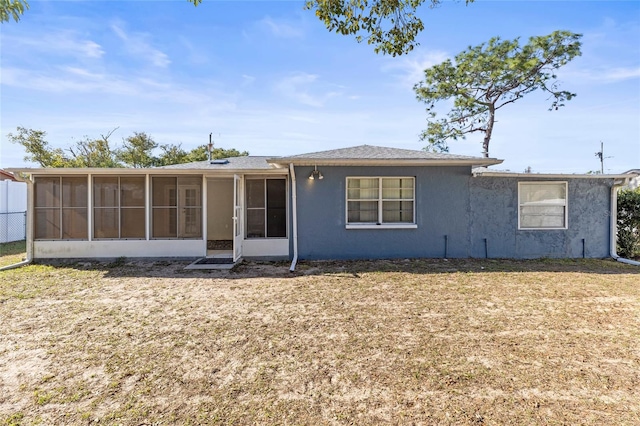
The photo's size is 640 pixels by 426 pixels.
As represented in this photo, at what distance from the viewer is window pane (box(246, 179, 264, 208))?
347 inches

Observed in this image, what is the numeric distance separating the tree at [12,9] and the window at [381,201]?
Result: 6.87 meters

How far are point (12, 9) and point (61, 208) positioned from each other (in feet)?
23.8

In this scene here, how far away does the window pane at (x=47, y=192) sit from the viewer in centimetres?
853

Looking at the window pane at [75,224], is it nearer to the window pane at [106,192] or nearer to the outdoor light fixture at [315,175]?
the window pane at [106,192]

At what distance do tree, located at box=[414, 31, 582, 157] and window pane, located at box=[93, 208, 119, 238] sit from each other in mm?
21118

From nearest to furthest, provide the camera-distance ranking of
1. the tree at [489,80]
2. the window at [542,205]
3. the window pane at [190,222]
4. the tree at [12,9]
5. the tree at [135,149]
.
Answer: the tree at [12,9], the window pane at [190,222], the window at [542,205], the tree at [489,80], the tree at [135,149]

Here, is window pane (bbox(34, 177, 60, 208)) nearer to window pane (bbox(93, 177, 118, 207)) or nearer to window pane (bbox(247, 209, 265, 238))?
window pane (bbox(93, 177, 118, 207))

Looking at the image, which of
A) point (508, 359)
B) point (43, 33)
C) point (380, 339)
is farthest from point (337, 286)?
point (43, 33)

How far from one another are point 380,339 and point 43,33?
34.6 ft

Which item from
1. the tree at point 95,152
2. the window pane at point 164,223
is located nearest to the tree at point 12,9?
the window pane at point 164,223

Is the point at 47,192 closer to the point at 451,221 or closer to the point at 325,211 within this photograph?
the point at 325,211

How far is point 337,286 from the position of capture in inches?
239

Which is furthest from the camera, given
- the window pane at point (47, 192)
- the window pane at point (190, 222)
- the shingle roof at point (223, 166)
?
the window pane at point (190, 222)

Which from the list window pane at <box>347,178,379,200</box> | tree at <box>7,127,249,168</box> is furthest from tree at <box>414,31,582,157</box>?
tree at <box>7,127,249,168</box>
